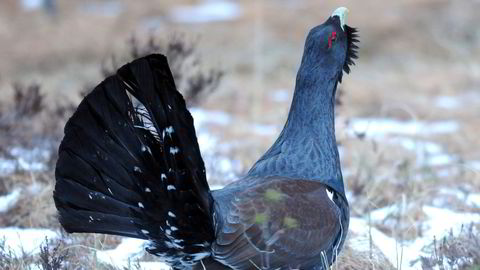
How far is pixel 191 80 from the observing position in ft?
21.9

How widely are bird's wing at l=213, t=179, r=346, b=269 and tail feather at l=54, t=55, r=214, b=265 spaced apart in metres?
0.11

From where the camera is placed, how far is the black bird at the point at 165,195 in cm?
314

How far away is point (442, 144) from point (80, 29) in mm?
12072

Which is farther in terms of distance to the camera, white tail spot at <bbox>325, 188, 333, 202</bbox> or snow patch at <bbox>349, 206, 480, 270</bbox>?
snow patch at <bbox>349, 206, 480, 270</bbox>

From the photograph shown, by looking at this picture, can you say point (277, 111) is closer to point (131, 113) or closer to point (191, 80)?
point (191, 80)

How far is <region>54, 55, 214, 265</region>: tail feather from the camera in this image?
314cm

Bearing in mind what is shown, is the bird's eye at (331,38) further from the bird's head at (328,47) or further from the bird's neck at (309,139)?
the bird's neck at (309,139)

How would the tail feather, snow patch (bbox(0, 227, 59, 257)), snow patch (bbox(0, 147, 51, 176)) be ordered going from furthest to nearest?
snow patch (bbox(0, 147, 51, 176)), snow patch (bbox(0, 227, 59, 257)), the tail feather

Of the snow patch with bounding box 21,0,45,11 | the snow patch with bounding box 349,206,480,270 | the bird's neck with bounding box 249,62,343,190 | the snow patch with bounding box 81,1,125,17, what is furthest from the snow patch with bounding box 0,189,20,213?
the snow patch with bounding box 81,1,125,17

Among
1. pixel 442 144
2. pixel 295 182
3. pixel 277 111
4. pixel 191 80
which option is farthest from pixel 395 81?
pixel 295 182

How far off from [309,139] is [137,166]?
0.98 meters

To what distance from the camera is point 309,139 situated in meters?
3.85

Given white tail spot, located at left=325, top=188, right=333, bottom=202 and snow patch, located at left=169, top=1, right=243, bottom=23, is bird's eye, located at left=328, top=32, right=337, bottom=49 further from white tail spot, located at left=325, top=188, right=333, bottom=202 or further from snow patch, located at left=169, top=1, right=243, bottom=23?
snow patch, located at left=169, top=1, right=243, bottom=23

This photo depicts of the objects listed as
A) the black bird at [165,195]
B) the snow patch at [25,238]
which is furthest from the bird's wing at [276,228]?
the snow patch at [25,238]
